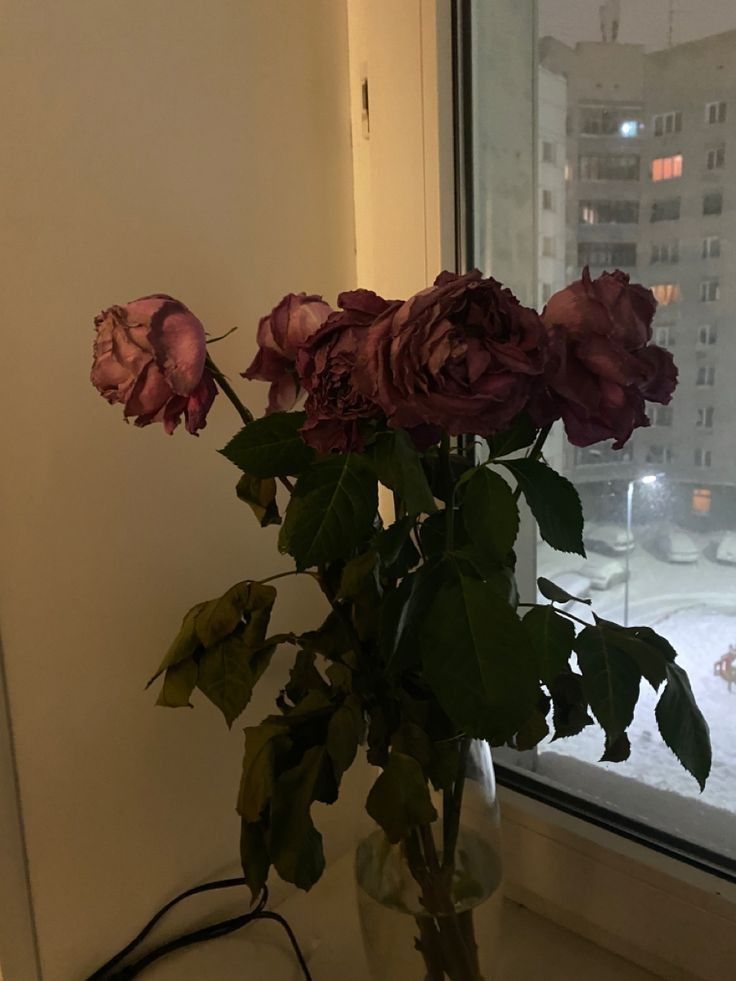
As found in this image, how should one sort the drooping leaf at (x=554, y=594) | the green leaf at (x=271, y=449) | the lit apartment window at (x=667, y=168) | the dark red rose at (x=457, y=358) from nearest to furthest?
the dark red rose at (x=457, y=358), the green leaf at (x=271, y=449), the drooping leaf at (x=554, y=594), the lit apartment window at (x=667, y=168)

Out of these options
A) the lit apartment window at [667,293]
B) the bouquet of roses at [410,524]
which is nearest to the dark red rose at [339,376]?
the bouquet of roses at [410,524]

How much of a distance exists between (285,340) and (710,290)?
15.9 inches

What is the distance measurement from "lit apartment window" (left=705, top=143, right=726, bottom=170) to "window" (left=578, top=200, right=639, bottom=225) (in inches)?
2.8

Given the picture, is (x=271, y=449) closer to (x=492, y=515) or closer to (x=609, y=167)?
(x=492, y=515)

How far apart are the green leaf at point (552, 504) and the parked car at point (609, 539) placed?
33cm

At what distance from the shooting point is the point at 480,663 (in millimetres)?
477

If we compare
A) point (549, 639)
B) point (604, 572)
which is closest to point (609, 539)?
point (604, 572)

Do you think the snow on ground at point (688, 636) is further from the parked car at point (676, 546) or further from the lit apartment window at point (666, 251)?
the lit apartment window at point (666, 251)

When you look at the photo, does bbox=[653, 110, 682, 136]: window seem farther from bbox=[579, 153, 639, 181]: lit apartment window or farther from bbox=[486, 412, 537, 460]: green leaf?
bbox=[486, 412, 537, 460]: green leaf

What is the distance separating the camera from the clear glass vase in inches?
24.9

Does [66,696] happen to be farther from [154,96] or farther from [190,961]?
[154,96]

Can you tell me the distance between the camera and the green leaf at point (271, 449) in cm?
54

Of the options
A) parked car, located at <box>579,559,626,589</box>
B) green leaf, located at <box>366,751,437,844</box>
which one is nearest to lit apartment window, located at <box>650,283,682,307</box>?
parked car, located at <box>579,559,626,589</box>

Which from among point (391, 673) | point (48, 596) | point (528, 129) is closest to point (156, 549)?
point (48, 596)
